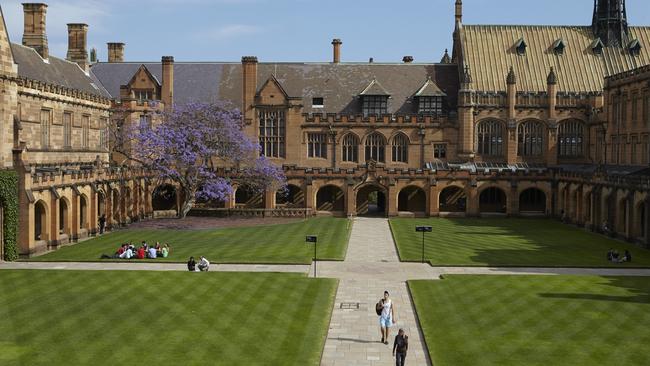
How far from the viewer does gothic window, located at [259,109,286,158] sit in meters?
78.8

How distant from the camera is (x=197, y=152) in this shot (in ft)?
217

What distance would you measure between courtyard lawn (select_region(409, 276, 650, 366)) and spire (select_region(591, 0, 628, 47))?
52.8 meters

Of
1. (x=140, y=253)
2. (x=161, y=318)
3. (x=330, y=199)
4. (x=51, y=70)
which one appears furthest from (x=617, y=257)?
(x=51, y=70)

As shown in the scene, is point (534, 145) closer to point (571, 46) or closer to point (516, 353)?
point (571, 46)

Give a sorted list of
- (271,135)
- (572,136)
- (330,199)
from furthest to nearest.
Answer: (271,135), (572,136), (330,199)

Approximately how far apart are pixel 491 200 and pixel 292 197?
20.7 meters

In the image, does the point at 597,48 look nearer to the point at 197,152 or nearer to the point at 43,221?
the point at 197,152

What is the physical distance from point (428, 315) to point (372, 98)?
51529mm

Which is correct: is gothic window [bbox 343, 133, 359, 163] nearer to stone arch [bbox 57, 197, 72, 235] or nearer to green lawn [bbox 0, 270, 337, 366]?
stone arch [bbox 57, 197, 72, 235]

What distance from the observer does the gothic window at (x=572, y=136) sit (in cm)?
7819

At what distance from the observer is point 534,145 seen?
78.8 metres

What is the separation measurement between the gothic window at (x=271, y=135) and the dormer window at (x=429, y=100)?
15.0 metres

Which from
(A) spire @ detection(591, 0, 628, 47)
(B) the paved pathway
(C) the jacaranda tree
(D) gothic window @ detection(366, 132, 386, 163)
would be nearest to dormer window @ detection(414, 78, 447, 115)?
(D) gothic window @ detection(366, 132, 386, 163)

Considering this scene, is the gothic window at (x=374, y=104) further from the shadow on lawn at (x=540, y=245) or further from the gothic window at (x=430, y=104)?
the shadow on lawn at (x=540, y=245)
